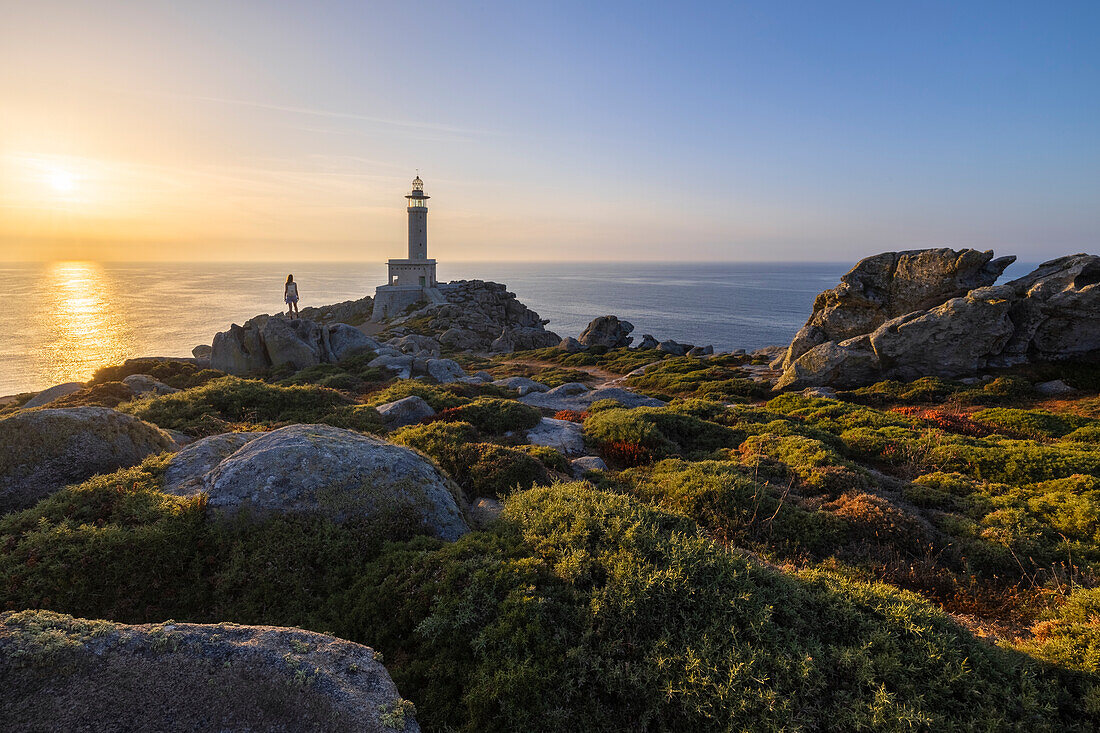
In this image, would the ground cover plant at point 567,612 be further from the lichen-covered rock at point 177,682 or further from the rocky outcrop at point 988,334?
the rocky outcrop at point 988,334

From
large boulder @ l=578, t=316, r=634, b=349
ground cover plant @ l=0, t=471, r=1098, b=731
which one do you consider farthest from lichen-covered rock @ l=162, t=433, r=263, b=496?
large boulder @ l=578, t=316, r=634, b=349

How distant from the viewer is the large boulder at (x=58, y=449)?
7047 mm

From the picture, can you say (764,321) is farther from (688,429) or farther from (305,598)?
(305,598)

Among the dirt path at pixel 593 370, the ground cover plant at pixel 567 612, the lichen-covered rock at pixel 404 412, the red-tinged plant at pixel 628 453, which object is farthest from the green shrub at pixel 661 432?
the dirt path at pixel 593 370

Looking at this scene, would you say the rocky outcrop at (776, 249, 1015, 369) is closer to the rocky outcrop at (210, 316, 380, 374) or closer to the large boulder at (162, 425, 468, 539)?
the large boulder at (162, 425, 468, 539)

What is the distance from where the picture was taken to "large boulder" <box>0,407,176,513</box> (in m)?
7.05

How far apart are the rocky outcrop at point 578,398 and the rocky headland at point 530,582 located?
8.34 m

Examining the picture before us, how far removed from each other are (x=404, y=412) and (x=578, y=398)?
10297 mm

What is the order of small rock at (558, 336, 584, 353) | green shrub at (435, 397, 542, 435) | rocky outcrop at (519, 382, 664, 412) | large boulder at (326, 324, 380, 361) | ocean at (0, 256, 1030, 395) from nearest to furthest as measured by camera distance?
green shrub at (435, 397, 542, 435) < rocky outcrop at (519, 382, 664, 412) < large boulder at (326, 324, 380, 361) < small rock at (558, 336, 584, 353) < ocean at (0, 256, 1030, 395)

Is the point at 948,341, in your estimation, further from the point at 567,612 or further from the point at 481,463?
the point at 567,612

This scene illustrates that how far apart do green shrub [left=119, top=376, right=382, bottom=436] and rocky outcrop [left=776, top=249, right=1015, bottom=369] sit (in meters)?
29.3

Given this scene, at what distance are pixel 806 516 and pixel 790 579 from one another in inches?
157

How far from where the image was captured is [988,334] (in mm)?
26656

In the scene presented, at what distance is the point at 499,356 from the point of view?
167 feet
